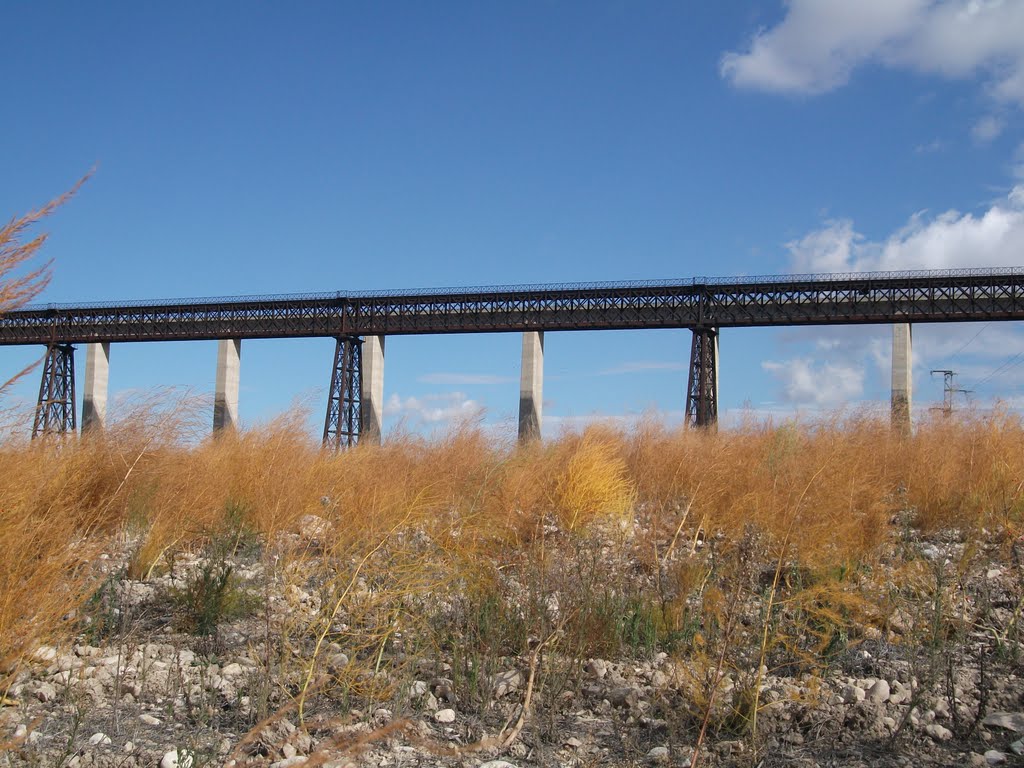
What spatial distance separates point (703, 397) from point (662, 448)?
1673cm

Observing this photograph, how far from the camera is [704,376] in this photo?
26.2 metres

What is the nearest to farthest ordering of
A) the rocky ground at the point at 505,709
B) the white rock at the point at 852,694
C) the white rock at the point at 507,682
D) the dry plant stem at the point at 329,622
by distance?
the rocky ground at the point at 505,709
the dry plant stem at the point at 329,622
the white rock at the point at 852,694
the white rock at the point at 507,682

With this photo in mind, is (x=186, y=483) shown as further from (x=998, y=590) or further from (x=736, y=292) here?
(x=736, y=292)

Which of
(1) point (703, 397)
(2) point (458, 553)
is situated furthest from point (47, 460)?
(1) point (703, 397)

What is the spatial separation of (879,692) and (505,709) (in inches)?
70.0

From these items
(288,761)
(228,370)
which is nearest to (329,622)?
(288,761)

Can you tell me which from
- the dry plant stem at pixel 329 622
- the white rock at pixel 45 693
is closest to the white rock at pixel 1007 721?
the dry plant stem at pixel 329 622

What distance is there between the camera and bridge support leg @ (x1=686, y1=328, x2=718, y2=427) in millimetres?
26047

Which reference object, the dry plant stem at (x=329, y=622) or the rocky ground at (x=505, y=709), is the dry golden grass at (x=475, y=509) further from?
the rocky ground at (x=505, y=709)

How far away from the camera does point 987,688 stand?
3873mm

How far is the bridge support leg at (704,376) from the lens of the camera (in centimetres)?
2605

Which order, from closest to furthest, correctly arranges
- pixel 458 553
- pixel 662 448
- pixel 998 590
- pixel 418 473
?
pixel 458 553, pixel 998 590, pixel 418 473, pixel 662 448

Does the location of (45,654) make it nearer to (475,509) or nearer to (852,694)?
(475,509)

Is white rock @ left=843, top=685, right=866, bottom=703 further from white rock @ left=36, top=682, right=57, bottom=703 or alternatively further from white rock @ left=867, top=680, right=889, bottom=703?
white rock @ left=36, top=682, right=57, bottom=703
